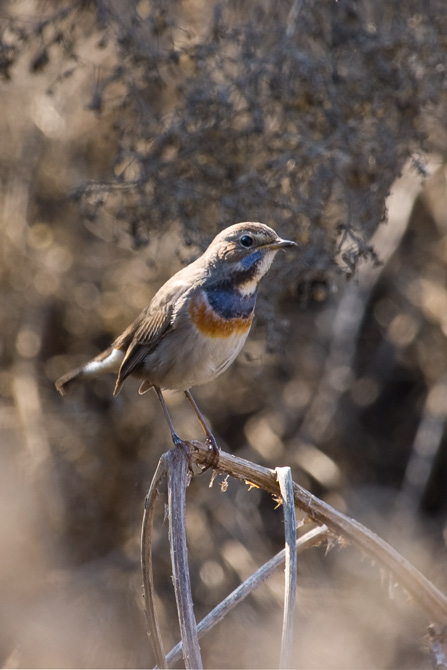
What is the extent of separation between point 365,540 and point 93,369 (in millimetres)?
2215

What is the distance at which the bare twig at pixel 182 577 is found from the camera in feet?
8.11

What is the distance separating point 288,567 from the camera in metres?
2.51

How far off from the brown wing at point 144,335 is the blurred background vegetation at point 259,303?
1.86ft

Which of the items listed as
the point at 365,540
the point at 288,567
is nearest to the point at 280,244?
the point at 365,540

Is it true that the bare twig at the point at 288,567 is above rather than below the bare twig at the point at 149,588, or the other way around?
above

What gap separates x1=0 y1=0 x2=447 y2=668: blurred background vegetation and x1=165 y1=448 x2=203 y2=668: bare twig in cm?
205

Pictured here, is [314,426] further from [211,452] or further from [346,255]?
[211,452]

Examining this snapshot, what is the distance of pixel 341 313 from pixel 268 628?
2495mm

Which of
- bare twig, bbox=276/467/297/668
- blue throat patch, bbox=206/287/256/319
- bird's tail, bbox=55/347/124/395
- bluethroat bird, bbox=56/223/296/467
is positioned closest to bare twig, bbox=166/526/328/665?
bare twig, bbox=276/467/297/668

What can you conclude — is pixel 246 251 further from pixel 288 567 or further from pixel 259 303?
pixel 288 567

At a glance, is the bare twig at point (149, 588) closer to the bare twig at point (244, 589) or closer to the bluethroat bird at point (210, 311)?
the bare twig at point (244, 589)

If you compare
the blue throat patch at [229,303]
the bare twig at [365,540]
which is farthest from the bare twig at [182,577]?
the blue throat patch at [229,303]

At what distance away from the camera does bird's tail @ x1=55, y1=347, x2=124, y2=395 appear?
14.9 ft

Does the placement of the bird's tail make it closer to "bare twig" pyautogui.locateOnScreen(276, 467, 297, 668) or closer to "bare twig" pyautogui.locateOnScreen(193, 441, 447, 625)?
"bare twig" pyautogui.locateOnScreen(193, 441, 447, 625)
